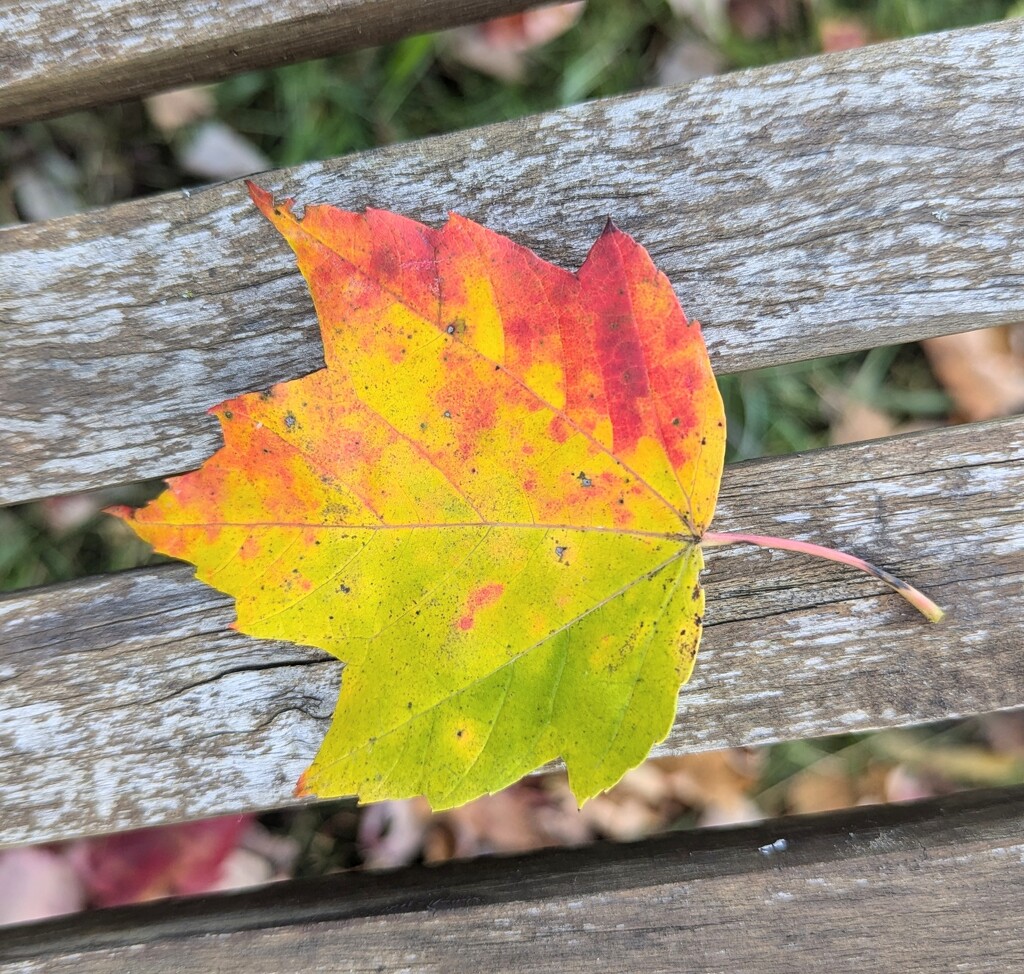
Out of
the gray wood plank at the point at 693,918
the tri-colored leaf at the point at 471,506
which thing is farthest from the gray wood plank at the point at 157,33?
the gray wood plank at the point at 693,918

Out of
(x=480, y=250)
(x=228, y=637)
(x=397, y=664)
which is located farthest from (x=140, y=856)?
(x=480, y=250)

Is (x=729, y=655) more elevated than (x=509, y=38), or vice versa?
(x=509, y=38)

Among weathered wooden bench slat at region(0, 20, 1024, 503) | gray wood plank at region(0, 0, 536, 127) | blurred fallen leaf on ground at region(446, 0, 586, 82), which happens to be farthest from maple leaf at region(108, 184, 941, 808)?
blurred fallen leaf on ground at region(446, 0, 586, 82)

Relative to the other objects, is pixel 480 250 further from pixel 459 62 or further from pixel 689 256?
pixel 459 62

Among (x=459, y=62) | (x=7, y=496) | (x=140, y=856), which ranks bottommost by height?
(x=140, y=856)

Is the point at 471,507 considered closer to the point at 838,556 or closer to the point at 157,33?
the point at 838,556

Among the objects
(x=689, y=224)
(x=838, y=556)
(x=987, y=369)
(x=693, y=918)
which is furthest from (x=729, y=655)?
(x=987, y=369)
